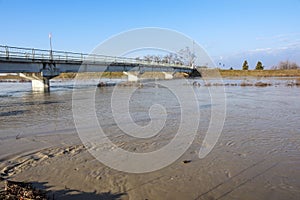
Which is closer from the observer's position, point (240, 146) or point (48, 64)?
point (240, 146)

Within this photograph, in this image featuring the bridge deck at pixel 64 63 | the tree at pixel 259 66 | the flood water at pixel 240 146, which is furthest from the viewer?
the tree at pixel 259 66

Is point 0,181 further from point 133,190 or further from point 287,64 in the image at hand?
point 287,64

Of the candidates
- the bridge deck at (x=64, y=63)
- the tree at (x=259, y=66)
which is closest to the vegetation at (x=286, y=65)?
the tree at (x=259, y=66)

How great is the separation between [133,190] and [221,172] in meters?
2.24

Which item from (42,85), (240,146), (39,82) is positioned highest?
(39,82)

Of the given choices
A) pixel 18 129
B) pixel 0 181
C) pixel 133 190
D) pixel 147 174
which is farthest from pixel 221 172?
pixel 18 129

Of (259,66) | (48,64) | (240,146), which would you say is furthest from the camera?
(259,66)

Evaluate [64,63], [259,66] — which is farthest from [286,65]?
[64,63]

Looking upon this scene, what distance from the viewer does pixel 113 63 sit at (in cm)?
4688

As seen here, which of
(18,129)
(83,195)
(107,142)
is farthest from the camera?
(18,129)

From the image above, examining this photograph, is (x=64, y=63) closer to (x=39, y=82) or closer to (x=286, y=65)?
(x=39, y=82)

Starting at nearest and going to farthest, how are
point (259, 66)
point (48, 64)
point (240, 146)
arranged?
point (240, 146)
point (48, 64)
point (259, 66)

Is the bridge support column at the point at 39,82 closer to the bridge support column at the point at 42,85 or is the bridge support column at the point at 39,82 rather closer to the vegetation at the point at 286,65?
the bridge support column at the point at 42,85

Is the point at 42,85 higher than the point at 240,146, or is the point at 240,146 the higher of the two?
the point at 42,85
